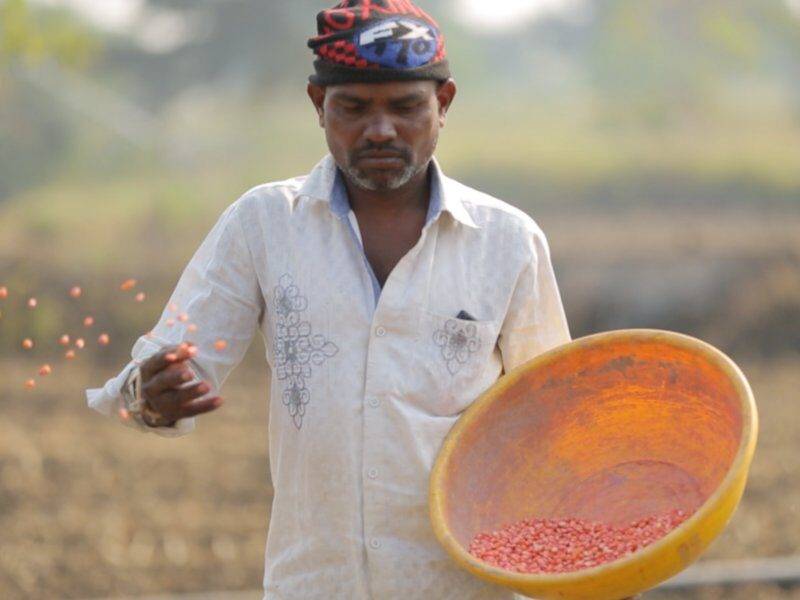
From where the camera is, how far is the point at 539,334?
3.07 meters

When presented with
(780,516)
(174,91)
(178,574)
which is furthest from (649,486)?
(174,91)

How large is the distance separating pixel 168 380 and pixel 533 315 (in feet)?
2.44

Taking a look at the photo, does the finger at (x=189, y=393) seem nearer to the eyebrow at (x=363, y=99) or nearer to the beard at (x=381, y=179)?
the beard at (x=381, y=179)

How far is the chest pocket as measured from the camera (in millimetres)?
2918

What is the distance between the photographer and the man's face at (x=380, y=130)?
288cm

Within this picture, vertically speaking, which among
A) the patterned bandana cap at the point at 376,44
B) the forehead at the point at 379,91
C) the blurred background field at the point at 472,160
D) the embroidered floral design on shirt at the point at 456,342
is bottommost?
the blurred background field at the point at 472,160

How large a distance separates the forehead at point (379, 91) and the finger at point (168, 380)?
23.1 inches

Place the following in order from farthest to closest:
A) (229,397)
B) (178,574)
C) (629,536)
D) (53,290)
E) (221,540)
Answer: (53,290)
(229,397)
(221,540)
(178,574)
(629,536)

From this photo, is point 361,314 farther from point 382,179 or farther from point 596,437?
point 596,437

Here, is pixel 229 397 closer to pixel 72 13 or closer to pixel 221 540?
pixel 221 540

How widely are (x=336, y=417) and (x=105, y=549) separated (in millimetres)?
3473

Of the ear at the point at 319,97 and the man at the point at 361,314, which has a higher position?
the ear at the point at 319,97

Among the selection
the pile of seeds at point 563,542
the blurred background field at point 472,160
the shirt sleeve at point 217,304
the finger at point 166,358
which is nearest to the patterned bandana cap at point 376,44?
the shirt sleeve at point 217,304

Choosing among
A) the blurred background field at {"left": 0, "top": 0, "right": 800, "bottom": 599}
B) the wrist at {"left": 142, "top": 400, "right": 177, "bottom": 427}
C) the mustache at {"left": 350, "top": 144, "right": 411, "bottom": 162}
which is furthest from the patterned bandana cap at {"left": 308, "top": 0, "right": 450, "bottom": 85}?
the blurred background field at {"left": 0, "top": 0, "right": 800, "bottom": 599}
